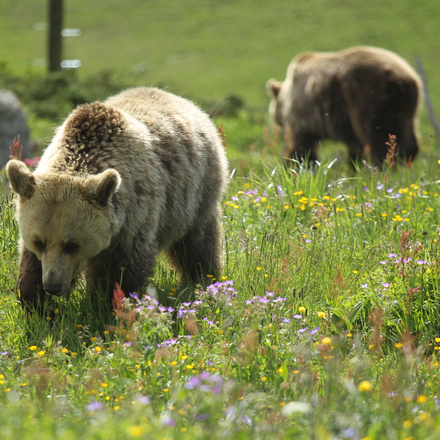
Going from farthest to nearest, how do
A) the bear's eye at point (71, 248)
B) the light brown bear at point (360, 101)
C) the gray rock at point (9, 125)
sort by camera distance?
the gray rock at point (9, 125) < the light brown bear at point (360, 101) < the bear's eye at point (71, 248)

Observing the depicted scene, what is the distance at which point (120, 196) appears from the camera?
3.85 m

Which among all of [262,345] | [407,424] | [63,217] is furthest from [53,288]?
[407,424]

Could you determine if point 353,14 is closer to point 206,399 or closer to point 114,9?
point 114,9

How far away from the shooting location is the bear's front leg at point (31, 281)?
382 centimetres

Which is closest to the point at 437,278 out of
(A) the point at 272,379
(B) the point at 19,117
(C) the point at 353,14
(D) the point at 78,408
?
(A) the point at 272,379

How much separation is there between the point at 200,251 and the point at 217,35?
26.2 m

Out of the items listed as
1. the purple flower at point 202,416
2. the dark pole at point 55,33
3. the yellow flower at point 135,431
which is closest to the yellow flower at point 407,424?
the purple flower at point 202,416

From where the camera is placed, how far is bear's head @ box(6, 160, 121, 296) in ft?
11.7

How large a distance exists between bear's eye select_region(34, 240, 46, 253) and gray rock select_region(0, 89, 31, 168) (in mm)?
6178

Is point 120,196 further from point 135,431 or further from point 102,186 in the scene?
point 135,431

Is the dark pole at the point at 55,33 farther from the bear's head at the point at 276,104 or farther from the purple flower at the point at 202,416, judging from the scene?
the purple flower at the point at 202,416

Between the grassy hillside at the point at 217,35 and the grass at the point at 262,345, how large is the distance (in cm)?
1706

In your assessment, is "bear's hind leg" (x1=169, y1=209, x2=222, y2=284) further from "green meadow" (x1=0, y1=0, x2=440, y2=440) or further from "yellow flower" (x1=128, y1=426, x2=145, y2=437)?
"yellow flower" (x1=128, y1=426, x2=145, y2=437)

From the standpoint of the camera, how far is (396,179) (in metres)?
6.45
